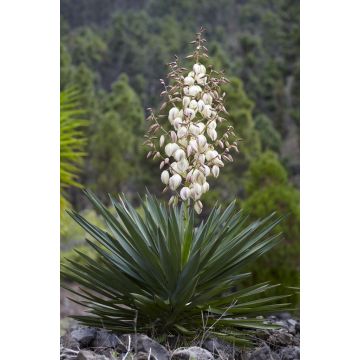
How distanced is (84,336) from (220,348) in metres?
0.65

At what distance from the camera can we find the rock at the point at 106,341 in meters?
3.45

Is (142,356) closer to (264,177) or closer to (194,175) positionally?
(194,175)

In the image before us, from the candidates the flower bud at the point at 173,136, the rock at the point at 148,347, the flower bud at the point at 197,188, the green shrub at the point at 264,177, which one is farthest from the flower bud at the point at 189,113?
the green shrub at the point at 264,177

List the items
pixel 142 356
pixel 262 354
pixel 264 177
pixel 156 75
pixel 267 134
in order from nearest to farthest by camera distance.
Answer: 1. pixel 142 356
2. pixel 262 354
3. pixel 264 177
4. pixel 267 134
5. pixel 156 75

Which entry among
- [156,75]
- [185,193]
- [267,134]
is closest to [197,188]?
[185,193]

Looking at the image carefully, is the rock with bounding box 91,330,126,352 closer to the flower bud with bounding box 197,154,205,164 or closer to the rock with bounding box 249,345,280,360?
the rock with bounding box 249,345,280,360

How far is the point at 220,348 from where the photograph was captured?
3.48 metres

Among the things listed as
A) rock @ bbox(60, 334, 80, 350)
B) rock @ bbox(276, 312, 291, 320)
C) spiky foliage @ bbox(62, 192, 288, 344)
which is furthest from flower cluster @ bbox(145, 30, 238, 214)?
rock @ bbox(276, 312, 291, 320)

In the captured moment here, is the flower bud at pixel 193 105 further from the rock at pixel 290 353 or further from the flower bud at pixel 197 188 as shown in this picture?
the rock at pixel 290 353

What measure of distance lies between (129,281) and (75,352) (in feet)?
1.46

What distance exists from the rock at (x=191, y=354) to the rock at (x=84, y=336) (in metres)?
0.46

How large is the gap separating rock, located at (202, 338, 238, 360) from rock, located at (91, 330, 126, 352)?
1.28 ft

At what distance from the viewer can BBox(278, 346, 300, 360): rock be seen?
371 cm
